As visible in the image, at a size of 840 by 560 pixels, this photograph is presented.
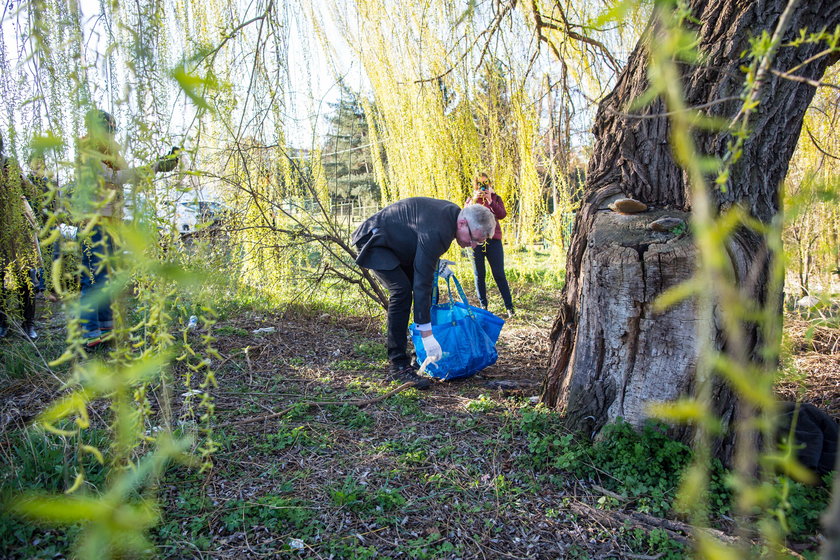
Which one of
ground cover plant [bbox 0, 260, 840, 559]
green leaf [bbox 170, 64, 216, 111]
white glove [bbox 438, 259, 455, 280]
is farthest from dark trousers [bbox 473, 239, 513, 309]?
green leaf [bbox 170, 64, 216, 111]

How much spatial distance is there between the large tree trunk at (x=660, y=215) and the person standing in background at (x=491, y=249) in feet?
7.60

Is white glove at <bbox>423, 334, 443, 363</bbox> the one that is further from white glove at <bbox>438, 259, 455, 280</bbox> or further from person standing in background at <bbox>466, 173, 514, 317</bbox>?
person standing in background at <bbox>466, 173, 514, 317</bbox>

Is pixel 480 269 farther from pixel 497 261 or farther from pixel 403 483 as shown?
pixel 403 483

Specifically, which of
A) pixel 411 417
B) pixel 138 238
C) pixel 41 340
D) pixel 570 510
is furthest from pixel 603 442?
pixel 41 340

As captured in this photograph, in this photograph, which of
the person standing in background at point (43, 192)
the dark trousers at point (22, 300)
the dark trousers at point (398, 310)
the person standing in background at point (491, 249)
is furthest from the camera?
the person standing in background at point (491, 249)

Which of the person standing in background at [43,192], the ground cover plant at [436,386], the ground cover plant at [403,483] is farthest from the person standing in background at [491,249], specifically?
the person standing in background at [43,192]

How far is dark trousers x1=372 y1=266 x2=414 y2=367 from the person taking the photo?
354 centimetres

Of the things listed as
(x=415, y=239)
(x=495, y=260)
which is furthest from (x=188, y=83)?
(x=495, y=260)

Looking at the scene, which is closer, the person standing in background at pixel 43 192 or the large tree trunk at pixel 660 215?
the person standing in background at pixel 43 192

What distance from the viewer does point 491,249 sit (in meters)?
5.23

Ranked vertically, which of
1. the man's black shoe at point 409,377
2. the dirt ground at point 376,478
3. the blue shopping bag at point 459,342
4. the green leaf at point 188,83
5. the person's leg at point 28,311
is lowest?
the dirt ground at point 376,478

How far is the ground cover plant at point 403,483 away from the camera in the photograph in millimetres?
1803

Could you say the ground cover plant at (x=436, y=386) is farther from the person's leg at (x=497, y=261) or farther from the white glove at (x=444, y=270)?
the person's leg at (x=497, y=261)

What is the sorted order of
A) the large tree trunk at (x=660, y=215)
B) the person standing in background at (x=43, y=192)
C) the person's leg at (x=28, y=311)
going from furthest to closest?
Result: the person's leg at (x=28, y=311) → the large tree trunk at (x=660, y=215) → the person standing in background at (x=43, y=192)
